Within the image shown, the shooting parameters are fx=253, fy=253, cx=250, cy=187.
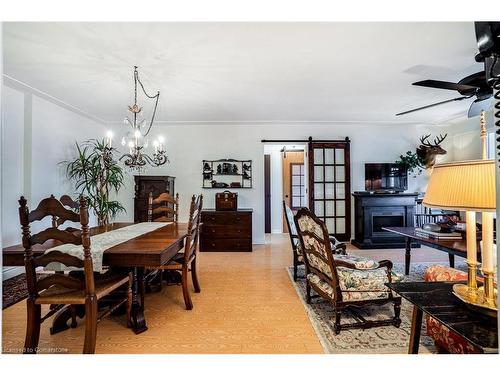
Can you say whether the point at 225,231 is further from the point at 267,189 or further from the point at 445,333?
the point at 445,333

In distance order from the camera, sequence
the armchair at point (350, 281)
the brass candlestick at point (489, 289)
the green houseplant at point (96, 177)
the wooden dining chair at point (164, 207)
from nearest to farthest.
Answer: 1. the brass candlestick at point (489, 289)
2. the armchair at point (350, 281)
3. the wooden dining chair at point (164, 207)
4. the green houseplant at point (96, 177)

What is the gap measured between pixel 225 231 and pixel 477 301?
12.6 ft

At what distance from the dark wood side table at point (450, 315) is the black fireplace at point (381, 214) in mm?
3583

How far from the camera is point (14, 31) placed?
2080 mm

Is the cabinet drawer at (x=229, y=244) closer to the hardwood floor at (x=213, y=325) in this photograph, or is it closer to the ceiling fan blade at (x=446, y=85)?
the hardwood floor at (x=213, y=325)

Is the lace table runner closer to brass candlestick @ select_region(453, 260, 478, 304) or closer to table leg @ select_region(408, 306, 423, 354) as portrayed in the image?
table leg @ select_region(408, 306, 423, 354)

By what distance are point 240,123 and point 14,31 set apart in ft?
11.6

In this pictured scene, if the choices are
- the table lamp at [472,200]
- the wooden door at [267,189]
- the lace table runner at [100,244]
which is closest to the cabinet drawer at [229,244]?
the lace table runner at [100,244]

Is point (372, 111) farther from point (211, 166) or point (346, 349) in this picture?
point (346, 349)

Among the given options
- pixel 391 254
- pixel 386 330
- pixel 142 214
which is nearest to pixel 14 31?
pixel 142 214

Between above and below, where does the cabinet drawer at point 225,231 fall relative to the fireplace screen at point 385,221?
below

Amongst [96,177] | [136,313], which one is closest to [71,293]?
[136,313]

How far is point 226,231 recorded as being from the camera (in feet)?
15.3

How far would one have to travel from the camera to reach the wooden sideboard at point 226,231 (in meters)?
4.64
